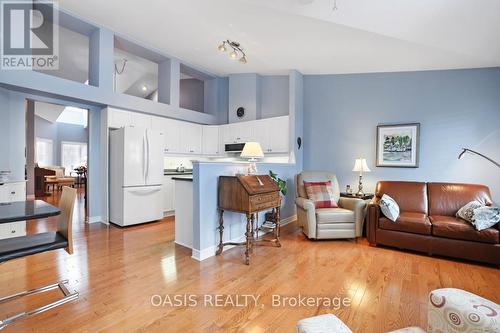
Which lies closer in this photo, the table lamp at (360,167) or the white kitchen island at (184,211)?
the white kitchen island at (184,211)

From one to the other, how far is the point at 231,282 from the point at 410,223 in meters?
2.40

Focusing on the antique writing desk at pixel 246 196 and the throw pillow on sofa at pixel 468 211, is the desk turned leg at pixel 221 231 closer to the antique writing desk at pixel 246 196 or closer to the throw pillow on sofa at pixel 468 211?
the antique writing desk at pixel 246 196

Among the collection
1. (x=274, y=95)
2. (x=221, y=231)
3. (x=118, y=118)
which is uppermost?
(x=274, y=95)

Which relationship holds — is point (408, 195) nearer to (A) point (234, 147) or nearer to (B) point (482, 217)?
(B) point (482, 217)

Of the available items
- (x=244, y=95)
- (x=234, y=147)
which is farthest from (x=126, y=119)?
(x=244, y=95)

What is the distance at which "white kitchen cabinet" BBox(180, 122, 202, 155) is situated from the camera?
5.34 meters

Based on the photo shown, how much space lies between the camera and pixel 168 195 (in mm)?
4973

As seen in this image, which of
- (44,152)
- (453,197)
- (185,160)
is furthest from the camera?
(44,152)

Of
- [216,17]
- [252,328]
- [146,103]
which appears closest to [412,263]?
[252,328]

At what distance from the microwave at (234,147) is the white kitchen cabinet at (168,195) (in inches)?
55.3

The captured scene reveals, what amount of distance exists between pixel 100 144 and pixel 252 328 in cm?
415

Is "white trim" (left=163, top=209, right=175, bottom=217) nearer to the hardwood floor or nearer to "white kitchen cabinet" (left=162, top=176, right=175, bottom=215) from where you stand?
"white kitchen cabinet" (left=162, top=176, right=175, bottom=215)

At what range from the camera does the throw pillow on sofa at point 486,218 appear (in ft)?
9.06

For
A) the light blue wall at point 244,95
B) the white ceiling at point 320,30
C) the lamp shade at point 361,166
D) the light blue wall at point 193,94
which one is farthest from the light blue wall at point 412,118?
the light blue wall at point 193,94
